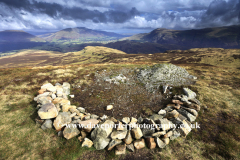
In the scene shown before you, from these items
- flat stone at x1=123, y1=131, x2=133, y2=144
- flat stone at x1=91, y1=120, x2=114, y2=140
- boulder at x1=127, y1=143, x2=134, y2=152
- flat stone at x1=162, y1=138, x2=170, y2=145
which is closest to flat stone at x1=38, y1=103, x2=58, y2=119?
flat stone at x1=91, y1=120, x2=114, y2=140

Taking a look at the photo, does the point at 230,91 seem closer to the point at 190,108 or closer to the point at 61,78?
the point at 190,108

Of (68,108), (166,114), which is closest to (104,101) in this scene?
(68,108)

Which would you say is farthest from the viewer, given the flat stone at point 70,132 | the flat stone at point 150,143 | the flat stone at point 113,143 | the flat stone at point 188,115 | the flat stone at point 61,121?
the flat stone at point 188,115

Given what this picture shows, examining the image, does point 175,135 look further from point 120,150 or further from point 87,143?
point 87,143

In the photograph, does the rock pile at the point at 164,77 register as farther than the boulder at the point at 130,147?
Yes

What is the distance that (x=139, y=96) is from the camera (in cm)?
1978

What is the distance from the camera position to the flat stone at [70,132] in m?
10.5

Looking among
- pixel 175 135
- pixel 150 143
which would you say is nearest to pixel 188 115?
pixel 175 135

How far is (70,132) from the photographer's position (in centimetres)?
1064

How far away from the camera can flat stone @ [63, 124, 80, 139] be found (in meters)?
10.5

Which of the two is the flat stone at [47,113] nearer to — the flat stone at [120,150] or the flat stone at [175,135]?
the flat stone at [120,150]

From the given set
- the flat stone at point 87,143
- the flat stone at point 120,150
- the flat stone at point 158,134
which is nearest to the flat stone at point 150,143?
the flat stone at point 158,134

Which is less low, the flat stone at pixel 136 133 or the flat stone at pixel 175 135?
the flat stone at pixel 136 133

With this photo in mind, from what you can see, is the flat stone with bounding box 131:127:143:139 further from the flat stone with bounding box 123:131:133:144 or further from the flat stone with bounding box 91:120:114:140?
the flat stone with bounding box 91:120:114:140
